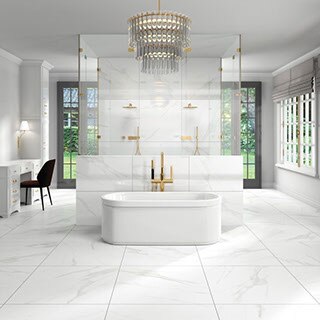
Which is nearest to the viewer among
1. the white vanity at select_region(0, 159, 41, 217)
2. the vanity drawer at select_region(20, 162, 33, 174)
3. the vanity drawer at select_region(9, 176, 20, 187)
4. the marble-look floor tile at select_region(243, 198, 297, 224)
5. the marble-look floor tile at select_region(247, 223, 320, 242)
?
the marble-look floor tile at select_region(247, 223, 320, 242)

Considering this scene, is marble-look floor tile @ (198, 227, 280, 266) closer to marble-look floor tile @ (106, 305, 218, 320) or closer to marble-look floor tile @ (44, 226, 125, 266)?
marble-look floor tile @ (44, 226, 125, 266)

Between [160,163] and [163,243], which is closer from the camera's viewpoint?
[163,243]

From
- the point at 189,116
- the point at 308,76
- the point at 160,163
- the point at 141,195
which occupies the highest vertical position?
the point at 308,76

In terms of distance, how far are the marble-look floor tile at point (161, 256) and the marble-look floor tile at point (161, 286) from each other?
0.16 meters

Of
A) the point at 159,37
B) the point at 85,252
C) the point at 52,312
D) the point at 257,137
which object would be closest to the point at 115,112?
the point at 85,252

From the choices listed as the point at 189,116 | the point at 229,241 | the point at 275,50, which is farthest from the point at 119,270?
the point at 275,50

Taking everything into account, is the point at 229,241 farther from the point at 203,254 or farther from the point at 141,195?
the point at 141,195

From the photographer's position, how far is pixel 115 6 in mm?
4875

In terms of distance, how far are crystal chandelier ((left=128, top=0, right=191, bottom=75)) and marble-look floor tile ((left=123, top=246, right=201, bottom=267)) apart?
165cm

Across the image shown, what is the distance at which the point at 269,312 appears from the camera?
2.90 metres

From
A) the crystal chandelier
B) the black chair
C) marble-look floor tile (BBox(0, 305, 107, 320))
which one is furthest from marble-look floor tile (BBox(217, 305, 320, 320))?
the black chair

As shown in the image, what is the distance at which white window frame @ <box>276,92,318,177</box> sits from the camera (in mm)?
7500

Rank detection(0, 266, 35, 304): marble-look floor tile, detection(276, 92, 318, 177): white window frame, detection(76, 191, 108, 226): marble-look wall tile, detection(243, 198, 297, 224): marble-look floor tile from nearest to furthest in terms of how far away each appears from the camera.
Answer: detection(0, 266, 35, 304): marble-look floor tile
detection(76, 191, 108, 226): marble-look wall tile
detection(243, 198, 297, 224): marble-look floor tile
detection(276, 92, 318, 177): white window frame

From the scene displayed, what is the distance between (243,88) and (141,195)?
15.9ft
